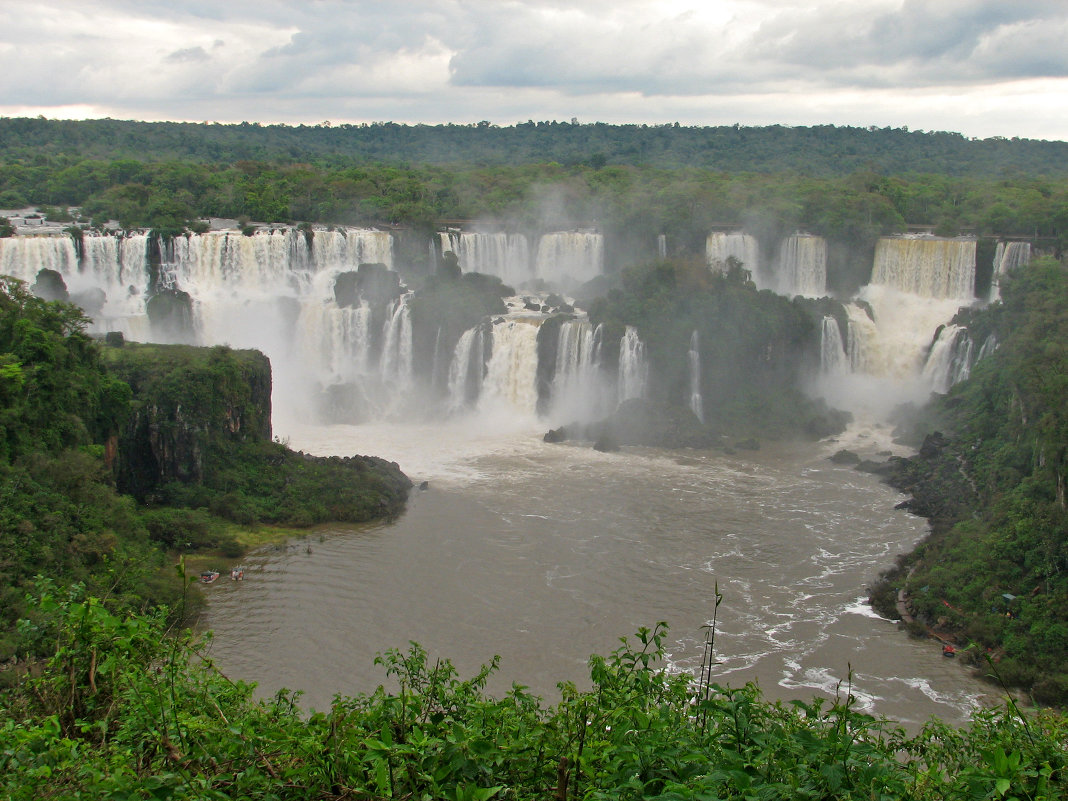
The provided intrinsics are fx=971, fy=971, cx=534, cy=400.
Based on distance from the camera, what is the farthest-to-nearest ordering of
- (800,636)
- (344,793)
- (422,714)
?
1. (800,636)
2. (422,714)
3. (344,793)

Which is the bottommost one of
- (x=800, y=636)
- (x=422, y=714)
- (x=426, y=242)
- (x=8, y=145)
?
(x=800, y=636)

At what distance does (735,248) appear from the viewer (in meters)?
40.8

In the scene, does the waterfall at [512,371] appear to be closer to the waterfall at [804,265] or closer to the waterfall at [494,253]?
the waterfall at [494,253]

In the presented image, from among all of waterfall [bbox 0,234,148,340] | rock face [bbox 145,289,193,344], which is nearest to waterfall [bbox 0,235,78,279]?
waterfall [bbox 0,234,148,340]

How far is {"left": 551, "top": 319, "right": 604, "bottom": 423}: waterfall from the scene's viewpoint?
34.1m

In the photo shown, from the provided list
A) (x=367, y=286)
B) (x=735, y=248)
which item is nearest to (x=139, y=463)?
(x=367, y=286)

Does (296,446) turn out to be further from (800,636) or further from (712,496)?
(800,636)

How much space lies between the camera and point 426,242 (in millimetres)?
40531

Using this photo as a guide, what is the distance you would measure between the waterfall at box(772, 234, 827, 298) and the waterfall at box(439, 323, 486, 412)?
13.9 metres

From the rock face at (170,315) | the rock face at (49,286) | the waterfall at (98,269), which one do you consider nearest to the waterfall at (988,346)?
the rock face at (170,315)

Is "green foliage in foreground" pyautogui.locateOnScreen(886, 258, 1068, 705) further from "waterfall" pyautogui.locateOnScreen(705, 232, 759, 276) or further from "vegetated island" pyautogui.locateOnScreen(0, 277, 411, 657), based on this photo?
"vegetated island" pyautogui.locateOnScreen(0, 277, 411, 657)

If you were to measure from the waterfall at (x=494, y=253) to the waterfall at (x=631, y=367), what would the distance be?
31.3 feet

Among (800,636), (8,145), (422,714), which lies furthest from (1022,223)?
(8,145)

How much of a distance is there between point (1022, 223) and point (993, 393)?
13.8 meters
